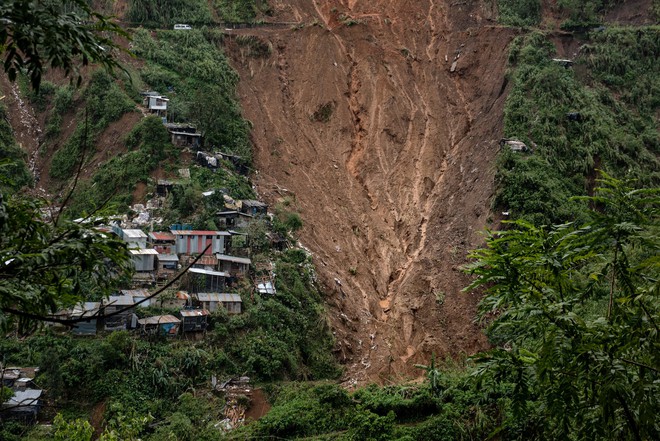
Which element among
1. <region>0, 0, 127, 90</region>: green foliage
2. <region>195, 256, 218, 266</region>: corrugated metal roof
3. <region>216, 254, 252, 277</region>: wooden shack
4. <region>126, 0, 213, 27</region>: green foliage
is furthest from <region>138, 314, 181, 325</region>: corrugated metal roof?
<region>126, 0, 213, 27</region>: green foliage

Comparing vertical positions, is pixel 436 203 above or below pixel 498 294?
above

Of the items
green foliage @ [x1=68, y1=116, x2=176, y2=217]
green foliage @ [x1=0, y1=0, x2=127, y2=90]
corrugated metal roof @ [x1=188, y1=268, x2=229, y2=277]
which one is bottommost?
corrugated metal roof @ [x1=188, y1=268, x2=229, y2=277]

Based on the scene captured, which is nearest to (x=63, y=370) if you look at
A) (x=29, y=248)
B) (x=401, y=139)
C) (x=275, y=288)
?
(x=275, y=288)

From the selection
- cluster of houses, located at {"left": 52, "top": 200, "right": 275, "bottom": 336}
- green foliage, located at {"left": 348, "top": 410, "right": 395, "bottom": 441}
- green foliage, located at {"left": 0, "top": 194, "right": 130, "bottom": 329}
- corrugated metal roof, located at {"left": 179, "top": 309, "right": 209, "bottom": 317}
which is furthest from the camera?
corrugated metal roof, located at {"left": 179, "top": 309, "right": 209, "bottom": 317}

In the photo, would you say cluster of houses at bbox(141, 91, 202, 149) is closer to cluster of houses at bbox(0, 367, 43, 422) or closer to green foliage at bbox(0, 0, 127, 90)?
cluster of houses at bbox(0, 367, 43, 422)

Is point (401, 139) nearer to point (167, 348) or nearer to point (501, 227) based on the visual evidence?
point (501, 227)

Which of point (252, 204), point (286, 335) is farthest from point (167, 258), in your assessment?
point (252, 204)
